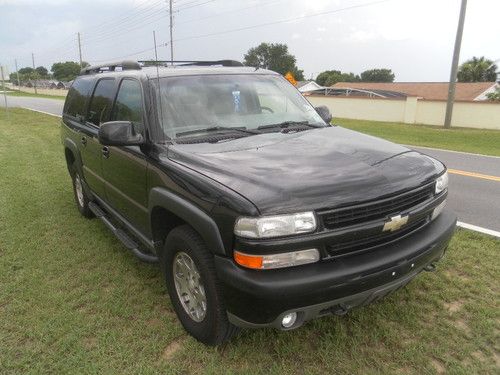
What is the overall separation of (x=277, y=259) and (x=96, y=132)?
2891 mm

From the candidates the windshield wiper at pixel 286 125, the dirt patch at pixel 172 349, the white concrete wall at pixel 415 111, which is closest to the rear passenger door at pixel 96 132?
the windshield wiper at pixel 286 125

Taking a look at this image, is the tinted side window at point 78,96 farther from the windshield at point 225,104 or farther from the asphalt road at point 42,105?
the asphalt road at point 42,105

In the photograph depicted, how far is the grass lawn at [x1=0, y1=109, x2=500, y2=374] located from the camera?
9.55 feet

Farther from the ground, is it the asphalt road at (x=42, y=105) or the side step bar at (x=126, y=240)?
the side step bar at (x=126, y=240)

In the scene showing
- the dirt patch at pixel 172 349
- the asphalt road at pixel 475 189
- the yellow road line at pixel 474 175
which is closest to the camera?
the dirt patch at pixel 172 349

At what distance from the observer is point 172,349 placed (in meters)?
3.11

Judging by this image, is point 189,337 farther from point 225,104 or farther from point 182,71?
point 182,71

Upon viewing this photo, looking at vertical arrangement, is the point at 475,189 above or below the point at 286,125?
below

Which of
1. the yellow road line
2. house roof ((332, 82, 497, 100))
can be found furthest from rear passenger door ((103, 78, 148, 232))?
house roof ((332, 82, 497, 100))

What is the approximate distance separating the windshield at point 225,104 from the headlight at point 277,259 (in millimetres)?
1350

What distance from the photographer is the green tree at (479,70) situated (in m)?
56.6

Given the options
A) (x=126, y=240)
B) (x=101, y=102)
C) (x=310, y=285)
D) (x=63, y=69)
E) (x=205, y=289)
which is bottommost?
(x=126, y=240)

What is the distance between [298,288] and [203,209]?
74 cm

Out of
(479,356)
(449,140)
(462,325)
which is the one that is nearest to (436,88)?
(449,140)
